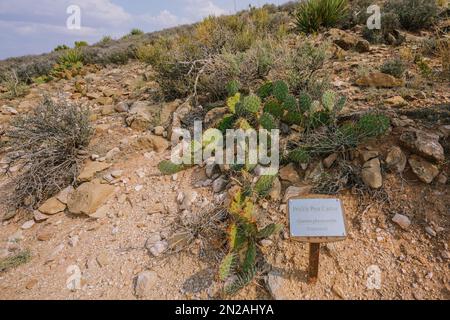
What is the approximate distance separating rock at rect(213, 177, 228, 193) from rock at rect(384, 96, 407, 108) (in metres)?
1.70

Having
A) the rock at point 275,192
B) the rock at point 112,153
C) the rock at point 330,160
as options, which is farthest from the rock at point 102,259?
the rock at point 330,160

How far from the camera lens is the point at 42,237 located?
256 cm

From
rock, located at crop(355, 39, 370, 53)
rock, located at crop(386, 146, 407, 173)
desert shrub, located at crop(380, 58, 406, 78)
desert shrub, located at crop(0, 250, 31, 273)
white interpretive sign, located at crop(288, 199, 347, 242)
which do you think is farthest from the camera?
rock, located at crop(355, 39, 370, 53)

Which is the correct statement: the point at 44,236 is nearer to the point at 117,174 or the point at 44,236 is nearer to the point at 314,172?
the point at 117,174

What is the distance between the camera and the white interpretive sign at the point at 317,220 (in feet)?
5.33

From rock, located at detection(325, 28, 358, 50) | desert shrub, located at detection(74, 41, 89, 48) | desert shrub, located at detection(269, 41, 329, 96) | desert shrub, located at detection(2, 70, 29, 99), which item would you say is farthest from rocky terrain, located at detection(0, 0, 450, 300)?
desert shrub, located at detection(74, 41, 89, 48)

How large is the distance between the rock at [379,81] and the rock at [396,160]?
1.20 metres

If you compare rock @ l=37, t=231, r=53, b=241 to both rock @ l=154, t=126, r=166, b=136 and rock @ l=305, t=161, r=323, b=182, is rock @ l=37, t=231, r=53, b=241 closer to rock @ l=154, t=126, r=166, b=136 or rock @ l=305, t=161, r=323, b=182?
rock @ l=154, t=126, r=166, b=136

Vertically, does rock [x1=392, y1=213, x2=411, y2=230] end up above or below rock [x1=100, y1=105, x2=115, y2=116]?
below

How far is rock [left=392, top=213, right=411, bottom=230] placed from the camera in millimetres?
1967

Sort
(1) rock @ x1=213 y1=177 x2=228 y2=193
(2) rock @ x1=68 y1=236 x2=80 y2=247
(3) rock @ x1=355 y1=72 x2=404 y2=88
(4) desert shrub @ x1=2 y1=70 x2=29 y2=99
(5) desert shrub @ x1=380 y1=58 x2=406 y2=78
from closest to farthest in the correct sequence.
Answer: (2) rock @ x1=68 y1=236 x2=80 y2=247 → (1) rock @ x1=213 y1=177 x2=228 y2=193 → (3) rock @ x1=355 y1=72 x2=404 y2=88 → (5) desert shrub @ x1=380 y1=58 x2=406 y2=78 → (4) desert shrub @ x1=2 y1=70 x2=29 y2=99

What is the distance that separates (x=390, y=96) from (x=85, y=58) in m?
7.38

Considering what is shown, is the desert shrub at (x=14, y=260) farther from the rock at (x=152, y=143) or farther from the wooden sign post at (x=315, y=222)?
the wooden sign post at (x=315, y=222)
